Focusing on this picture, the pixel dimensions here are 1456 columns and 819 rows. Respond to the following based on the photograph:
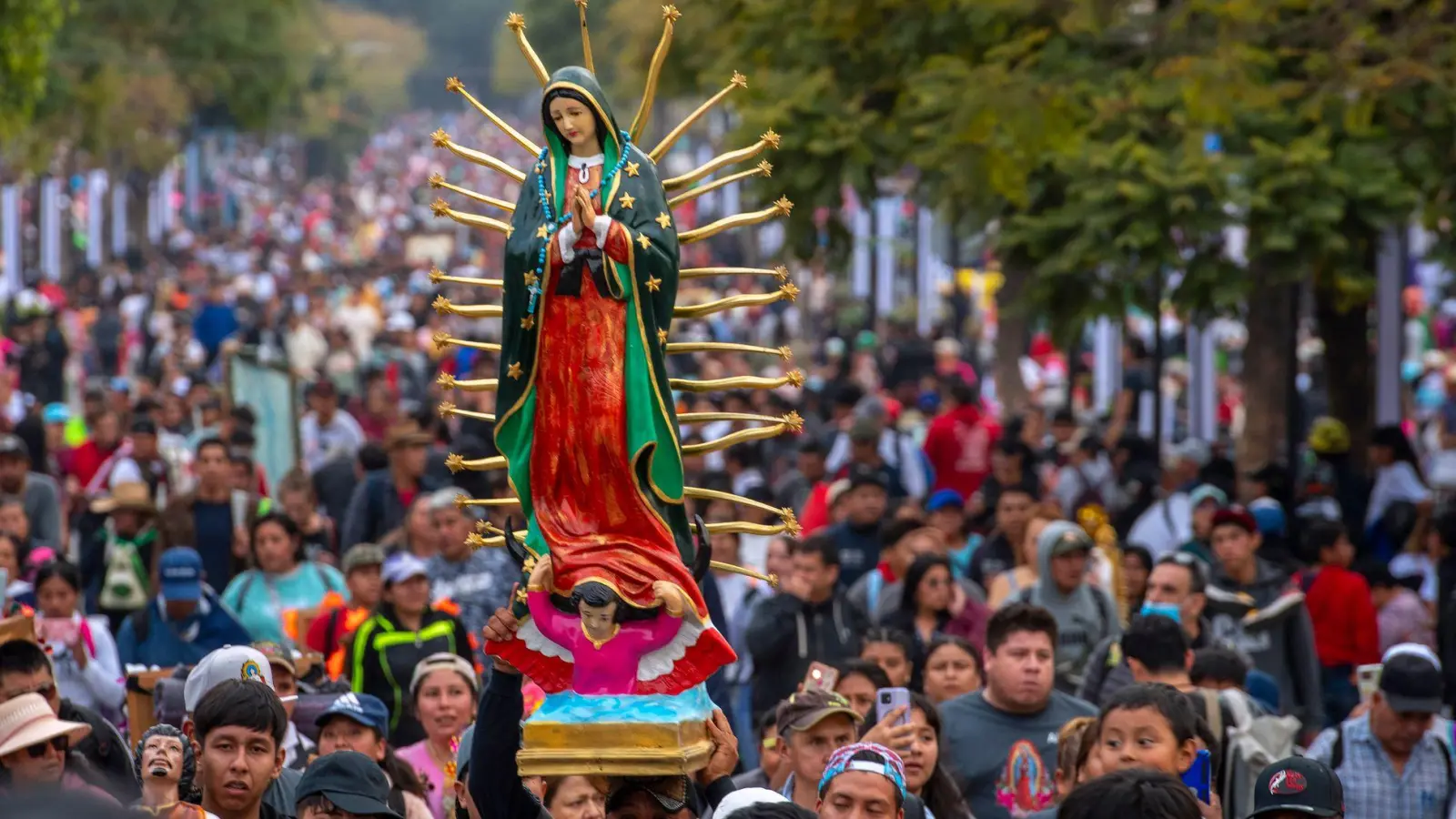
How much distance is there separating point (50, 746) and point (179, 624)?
4.35 m

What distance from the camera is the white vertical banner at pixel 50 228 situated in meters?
49.7

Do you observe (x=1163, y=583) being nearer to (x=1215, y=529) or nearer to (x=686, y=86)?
(x=1215, y=529)

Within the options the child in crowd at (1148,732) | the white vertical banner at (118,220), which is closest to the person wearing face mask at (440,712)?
the child in crowd at (1148,732)

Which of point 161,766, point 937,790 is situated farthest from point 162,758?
point 937,790

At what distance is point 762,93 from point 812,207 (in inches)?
46.5

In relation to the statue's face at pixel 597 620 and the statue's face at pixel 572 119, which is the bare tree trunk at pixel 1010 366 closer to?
the statue's face at pixel 572 119

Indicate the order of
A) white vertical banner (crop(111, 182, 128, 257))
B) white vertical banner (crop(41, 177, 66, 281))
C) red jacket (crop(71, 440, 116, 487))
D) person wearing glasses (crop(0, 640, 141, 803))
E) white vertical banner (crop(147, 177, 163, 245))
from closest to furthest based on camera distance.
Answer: person wearing glasses (crop(0, 640, 141, 803)) < red jacket (crop(71, 440, 116, 487)) < white vertical banner (crop(41, 177, 66, 281)) < white vertical banner (crop(111, 182, 128, 257)) < white vertical banner (crop(147, 177, 163, 245))

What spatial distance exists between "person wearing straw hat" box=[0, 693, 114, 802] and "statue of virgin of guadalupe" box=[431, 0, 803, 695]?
51.8 inches

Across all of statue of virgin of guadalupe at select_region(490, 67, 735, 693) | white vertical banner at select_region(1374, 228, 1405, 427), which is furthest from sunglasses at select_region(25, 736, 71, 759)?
white vertical banner at select_region(1374, 228, 1405, 427)

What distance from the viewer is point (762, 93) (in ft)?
54.6

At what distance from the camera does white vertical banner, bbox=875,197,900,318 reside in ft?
119

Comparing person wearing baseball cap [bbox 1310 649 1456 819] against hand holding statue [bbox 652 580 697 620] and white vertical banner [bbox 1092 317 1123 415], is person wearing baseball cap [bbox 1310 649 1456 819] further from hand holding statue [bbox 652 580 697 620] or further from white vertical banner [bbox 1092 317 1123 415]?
white vertical banner [bbox 1092 317 1123 415]

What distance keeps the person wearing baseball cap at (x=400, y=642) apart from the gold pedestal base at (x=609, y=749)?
12.0 ft

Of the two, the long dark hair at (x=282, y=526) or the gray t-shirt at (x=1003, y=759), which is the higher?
the long dark hair at (x=282, y=526)
